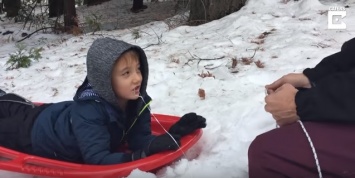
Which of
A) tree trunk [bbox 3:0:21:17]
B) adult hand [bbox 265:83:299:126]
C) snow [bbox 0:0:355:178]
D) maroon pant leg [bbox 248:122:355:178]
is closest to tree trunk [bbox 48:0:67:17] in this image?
tree trunk [bbox 3:0:21:17]

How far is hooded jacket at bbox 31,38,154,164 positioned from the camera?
94.0 inches

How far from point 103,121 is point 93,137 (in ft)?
0.42

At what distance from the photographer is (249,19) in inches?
206

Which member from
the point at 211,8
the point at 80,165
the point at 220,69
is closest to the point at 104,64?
the point at 80,165

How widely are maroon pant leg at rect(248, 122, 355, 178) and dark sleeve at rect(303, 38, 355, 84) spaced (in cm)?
56

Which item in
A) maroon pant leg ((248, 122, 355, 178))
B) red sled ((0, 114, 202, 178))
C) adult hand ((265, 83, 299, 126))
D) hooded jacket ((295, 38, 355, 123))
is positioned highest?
hooded jacket ((295, 38, 355, 123))

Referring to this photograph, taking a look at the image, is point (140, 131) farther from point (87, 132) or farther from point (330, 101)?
point (330, 101)

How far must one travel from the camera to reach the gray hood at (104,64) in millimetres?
2352

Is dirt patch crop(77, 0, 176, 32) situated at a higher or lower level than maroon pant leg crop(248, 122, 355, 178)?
lower

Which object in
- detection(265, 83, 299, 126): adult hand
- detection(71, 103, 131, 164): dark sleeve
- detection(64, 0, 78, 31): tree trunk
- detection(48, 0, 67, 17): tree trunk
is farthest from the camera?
detection(48, 0, 67, 17): tree trunk

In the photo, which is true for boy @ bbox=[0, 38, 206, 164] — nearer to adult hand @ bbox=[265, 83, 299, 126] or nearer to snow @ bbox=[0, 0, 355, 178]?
snow @ bbox=[0, 0, 355, 178]

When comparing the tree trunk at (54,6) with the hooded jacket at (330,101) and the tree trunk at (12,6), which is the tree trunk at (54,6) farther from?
the hooded jacket at (330,101)

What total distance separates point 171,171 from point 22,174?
918 millimetres

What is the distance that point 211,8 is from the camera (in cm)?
574
